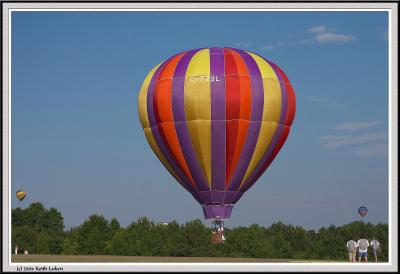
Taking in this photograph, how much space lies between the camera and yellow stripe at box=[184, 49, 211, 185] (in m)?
50.1

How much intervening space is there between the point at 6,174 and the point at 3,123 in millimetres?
2048

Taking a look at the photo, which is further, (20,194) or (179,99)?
(20,194)

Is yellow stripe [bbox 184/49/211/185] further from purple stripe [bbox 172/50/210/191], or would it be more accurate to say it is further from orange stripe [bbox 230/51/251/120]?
orange stripe [bbox 230/51/251/120]

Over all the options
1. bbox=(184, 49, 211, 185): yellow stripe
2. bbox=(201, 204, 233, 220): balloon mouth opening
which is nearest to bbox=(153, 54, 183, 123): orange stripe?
bbox=(184, 49, 211, 185): yellow stripe

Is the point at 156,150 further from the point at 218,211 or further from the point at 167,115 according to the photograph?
the point at 218,211

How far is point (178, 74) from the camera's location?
5122 centimetres

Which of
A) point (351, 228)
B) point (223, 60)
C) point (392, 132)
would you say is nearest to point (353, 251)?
point (392, 132)

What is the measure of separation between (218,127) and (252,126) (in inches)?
78.2

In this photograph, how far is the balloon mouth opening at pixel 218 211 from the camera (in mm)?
51000

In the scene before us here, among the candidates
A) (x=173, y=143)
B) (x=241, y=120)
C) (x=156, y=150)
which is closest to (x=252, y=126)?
(x=241, y=120)

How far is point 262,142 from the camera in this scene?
5122 cm

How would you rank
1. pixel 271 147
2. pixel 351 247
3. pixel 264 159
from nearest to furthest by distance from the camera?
pixel 351 247, pixel 264 159, pixel 271 147

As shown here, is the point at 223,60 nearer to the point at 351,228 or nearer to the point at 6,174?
the point at 6,174

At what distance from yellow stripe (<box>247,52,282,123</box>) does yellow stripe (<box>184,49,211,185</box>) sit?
3.35m
